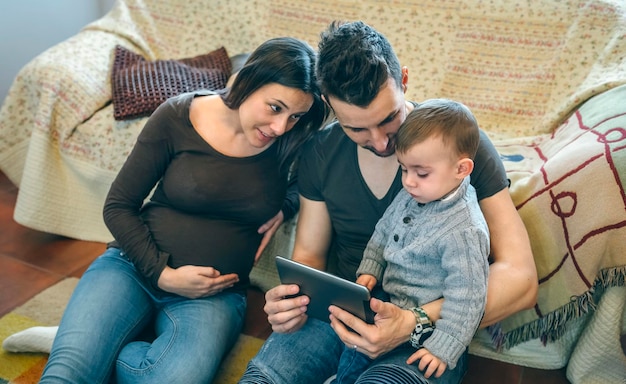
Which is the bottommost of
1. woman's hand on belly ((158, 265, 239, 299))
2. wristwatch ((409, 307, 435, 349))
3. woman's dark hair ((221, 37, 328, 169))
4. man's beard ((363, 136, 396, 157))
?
woman's hand on belly ((158, 265, 239, 299))

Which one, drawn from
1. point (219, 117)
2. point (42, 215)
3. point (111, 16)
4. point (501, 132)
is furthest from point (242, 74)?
point (111, 16)

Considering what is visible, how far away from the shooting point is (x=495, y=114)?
183 centimetres

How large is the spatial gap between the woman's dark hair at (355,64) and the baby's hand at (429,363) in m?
0.48

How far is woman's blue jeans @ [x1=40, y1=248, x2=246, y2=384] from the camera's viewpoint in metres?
1.19

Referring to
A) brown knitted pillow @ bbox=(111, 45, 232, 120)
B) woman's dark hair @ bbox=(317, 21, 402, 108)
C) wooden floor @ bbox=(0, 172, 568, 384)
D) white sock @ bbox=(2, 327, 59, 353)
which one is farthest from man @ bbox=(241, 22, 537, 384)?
brown knitted pillow @ bbox=(111, 45, 232, 120)

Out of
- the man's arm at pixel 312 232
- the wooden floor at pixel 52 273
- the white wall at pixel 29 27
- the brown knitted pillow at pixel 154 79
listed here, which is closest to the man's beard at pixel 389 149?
the man's arm at pixel 312 232

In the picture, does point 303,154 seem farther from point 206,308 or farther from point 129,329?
point 129,329

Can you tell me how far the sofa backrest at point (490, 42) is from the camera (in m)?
1.71

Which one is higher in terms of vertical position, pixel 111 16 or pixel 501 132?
pixel 111 16

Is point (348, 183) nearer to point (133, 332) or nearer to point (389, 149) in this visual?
point (389, 149)

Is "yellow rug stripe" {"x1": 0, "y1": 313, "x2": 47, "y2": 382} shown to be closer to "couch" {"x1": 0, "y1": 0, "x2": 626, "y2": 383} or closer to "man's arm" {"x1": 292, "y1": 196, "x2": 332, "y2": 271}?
"couch" {"x1": 0, "y1": 0, "x2": 626, "y2": 383}

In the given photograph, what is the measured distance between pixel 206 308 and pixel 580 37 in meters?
1.39

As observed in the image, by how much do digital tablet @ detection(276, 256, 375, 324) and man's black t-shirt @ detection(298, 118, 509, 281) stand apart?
22cm

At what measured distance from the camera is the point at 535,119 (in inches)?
69.9
